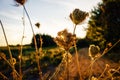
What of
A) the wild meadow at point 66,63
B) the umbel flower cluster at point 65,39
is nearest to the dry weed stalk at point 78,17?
the wild meadow at point 66,63

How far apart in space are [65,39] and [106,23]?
17.2m

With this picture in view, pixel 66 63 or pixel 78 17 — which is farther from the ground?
pixel 78 17

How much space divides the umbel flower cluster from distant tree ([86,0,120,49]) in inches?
A: 657

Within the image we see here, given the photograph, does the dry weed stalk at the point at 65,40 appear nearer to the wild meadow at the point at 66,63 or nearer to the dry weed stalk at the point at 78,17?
the wild meadow at the point at 66,63

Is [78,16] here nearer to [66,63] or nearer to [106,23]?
[66,63]

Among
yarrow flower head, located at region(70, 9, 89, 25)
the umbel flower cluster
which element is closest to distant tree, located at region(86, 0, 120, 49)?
yarrow flower head, located at region(70, 9, 89, 25)

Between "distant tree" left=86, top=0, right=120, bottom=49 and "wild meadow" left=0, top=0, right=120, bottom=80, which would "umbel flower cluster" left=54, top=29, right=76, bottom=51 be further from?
"distant tree" left=86, top=0, right=120, bottom=49

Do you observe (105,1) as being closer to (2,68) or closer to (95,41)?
(95,41)

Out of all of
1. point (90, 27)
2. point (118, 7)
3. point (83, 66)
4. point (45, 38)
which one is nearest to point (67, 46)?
point (83, 66)

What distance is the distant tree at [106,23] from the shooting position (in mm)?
18969

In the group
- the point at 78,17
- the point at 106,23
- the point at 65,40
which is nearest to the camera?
the point at 65,40

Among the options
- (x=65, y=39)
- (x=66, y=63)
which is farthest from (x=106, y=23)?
(x=65, y=39)

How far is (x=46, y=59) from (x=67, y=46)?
53.7 ft

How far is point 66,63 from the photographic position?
2.79 meters
